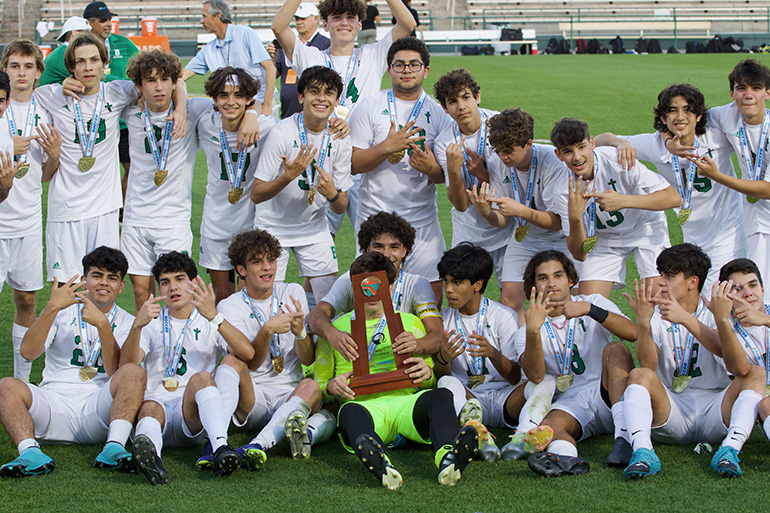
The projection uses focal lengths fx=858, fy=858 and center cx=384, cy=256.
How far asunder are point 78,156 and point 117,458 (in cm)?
252

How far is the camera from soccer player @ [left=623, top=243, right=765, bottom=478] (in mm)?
4230

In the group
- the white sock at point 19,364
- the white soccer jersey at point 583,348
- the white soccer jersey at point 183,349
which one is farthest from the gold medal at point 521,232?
the white sock at point 19,364

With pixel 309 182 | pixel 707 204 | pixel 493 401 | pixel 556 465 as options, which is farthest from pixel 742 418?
pixel 309 182

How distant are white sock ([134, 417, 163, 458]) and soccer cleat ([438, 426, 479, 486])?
142 centimetres

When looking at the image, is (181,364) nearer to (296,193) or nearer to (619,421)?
(296,193)

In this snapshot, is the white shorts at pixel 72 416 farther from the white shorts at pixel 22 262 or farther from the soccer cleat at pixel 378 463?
the soccer cleat at pixel 378 463

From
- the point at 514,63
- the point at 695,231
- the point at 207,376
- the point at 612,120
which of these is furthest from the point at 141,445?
the point at 514,63

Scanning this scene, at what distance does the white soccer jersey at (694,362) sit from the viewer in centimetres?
469

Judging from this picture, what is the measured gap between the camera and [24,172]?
574 centimetres

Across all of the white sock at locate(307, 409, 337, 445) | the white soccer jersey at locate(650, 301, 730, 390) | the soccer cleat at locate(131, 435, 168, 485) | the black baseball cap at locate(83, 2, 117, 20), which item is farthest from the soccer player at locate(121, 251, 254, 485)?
the black baseball cap at locate(83, 2, 117, 20)

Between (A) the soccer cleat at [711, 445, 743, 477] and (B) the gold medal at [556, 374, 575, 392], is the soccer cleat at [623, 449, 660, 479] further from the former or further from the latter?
(B) the gold medal at [556, 374, 575, 392]

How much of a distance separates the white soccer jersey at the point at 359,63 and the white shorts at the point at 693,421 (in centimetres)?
350

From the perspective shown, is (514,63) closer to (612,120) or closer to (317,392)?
(612,120)

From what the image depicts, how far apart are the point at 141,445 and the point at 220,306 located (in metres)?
1.18
